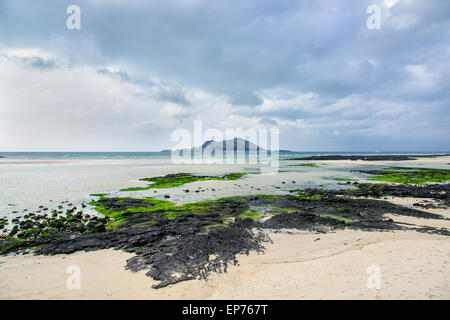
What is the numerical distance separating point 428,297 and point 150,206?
57.6ft

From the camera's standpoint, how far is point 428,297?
19.7ft

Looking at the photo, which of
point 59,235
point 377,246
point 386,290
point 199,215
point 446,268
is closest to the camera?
point 386,290

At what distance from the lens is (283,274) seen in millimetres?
7969

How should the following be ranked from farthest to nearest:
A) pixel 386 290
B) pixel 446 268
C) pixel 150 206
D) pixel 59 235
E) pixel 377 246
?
1. pixel 150 206
2. pixel 59 235
3. pixel 377 246
4. pixel 446 268
5. pixel 386 290

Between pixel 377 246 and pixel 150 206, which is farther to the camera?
pixel 150 206

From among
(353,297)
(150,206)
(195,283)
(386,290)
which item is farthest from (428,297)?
(150,206)

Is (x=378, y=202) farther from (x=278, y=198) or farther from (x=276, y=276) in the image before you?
(x=276, y=276)

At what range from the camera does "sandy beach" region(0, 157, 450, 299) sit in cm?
671

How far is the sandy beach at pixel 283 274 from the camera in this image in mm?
6715

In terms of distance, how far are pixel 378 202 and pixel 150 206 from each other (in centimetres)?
1992

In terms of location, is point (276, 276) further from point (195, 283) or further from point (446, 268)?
point (446, 268)
